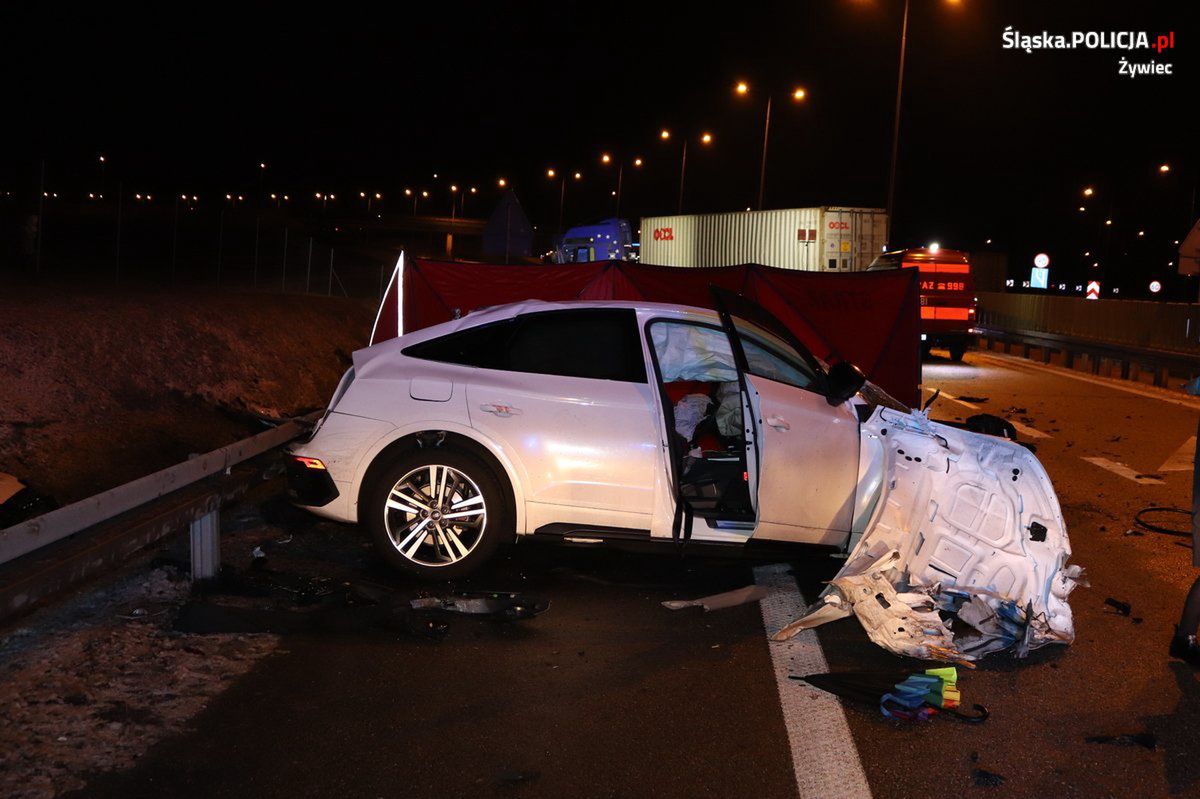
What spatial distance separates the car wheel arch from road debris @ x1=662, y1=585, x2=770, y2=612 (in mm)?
989

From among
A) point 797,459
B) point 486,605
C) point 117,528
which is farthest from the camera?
point 797,459

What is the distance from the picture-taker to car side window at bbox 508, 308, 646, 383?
651cm

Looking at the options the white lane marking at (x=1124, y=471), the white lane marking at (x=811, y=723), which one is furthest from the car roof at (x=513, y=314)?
the white lane marking at (x=1124, y=471)

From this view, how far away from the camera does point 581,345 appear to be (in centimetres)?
661

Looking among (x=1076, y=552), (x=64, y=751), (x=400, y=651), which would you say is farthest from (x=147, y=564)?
(x=1076, y=552)

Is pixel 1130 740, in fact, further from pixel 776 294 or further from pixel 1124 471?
pixel 776 294

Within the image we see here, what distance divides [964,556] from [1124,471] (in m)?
6.31

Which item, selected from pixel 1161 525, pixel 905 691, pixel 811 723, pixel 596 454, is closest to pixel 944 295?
pixel 1161 525

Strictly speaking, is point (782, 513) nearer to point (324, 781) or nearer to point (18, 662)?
point (324, 781)

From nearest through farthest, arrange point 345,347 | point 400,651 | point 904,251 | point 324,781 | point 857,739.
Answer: point 324,781
point 857,739
point 400,651
point 345,347
point 904,251

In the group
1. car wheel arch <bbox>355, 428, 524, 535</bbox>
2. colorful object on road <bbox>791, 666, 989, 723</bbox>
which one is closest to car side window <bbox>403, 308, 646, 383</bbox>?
car wheel arch <bbox>355, 428, 524, 535</bbox>

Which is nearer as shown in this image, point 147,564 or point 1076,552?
point 147,564

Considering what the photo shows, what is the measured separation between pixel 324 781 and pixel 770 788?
1600 millimetres

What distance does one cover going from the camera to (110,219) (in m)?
57.1
